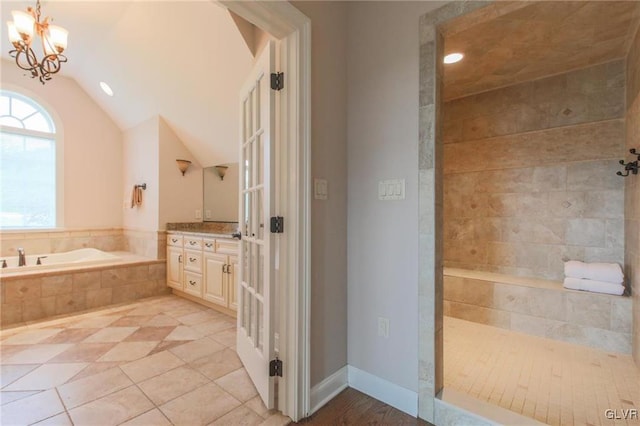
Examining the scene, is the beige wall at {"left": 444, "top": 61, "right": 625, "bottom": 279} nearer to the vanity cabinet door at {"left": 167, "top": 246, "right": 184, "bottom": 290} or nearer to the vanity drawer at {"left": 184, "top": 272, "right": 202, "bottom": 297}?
the vanity drawer at {"left": 184, "top": 272, "right": 202, "bottom": 297}

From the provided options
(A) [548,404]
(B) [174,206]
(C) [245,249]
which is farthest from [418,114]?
(B) [174,206]

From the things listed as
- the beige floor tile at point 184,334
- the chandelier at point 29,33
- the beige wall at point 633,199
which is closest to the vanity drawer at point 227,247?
the beige floor tile at point 184,334

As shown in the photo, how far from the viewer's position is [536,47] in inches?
93.7

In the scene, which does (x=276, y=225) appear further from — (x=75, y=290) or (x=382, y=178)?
(x=75, y=290)

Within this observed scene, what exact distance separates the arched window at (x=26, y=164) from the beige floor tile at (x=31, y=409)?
340 centimetres

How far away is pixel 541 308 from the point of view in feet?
8.57

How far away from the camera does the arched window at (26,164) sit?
3.84 meters

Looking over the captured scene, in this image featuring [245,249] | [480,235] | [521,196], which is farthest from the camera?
[480,235]

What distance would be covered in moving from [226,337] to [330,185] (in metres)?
1.79

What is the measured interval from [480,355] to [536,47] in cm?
255

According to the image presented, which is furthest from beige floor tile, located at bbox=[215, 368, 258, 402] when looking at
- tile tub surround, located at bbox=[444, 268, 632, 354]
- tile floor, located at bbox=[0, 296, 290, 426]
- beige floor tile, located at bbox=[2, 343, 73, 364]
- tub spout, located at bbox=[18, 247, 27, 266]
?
tub spout, located at bbox=[18, 247, 27, 266]

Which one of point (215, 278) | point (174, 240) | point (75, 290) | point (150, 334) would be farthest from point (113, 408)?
point (174, 240)

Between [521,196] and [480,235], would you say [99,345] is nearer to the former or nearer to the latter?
[480,235]

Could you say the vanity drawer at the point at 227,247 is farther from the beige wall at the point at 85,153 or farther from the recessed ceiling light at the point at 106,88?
the recessed ceiling light at the point at 106,88
